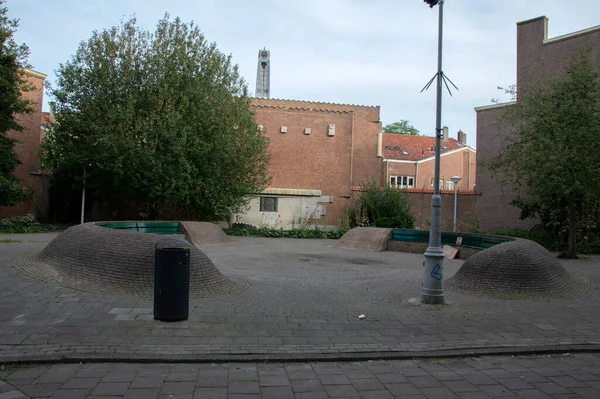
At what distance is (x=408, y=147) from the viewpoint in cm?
5281

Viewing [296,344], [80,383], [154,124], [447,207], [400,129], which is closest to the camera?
[80,383]

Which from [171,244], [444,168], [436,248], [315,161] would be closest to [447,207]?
[315,161]

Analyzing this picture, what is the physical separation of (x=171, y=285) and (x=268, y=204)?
70.8 feet

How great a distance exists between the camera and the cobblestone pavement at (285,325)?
549cm

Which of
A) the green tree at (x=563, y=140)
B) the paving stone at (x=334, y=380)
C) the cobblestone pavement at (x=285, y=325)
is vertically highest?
the green tree at (x=563, y=140)

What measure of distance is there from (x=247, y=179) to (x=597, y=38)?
1827 cm

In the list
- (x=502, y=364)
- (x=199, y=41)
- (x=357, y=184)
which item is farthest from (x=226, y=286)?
(x=357, y=184)

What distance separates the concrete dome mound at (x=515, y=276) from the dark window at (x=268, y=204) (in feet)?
61.8

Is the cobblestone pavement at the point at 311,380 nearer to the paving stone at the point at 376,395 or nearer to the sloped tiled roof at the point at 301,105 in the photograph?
the paving stone at the point at 376,395

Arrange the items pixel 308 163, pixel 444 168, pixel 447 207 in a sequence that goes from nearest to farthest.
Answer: pixel 447 207, pixel 308 163, pixel 444 168

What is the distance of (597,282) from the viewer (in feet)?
36.1

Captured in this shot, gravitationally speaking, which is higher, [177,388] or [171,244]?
[171,244]

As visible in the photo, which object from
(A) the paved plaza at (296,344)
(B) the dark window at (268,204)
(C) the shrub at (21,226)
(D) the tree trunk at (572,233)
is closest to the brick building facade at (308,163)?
(B) the dark window at (268,204)

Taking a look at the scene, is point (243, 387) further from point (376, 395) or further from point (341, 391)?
point (376, 395)
